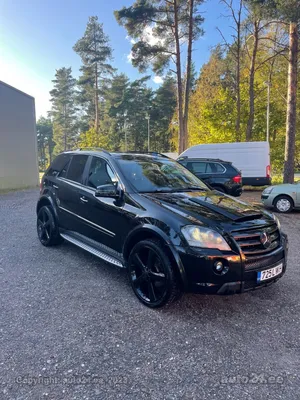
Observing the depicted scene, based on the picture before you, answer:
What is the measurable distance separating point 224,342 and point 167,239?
3.45 ft

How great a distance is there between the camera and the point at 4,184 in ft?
48.0

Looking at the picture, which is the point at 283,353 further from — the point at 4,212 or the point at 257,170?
the point at 257,170

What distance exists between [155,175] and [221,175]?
635cm

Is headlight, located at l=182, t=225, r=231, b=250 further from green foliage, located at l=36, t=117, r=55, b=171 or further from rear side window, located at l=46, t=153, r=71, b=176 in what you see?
green foliage, located at l=36, t=117, r=55, b=171

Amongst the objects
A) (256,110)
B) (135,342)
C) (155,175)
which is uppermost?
(256,110)

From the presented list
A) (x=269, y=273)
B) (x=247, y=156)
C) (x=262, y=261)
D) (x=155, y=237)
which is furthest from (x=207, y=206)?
(x=247, y=156)

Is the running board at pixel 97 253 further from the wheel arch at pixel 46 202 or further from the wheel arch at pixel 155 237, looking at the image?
the wheel arch at pixel 46 202

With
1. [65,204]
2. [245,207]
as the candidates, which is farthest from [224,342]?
[65,204]

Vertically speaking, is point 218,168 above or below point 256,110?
below

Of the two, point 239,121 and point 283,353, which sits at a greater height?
point 239,121

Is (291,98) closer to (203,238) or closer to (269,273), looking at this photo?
(269,273)

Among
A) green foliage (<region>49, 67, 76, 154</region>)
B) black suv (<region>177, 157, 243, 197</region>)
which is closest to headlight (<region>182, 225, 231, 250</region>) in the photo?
black suv (<region>177, 157, 243, 197</region>)

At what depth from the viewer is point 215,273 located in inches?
103

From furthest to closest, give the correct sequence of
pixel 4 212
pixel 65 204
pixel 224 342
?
pixel 4 212, pixel 65 204, pixel 224 342
